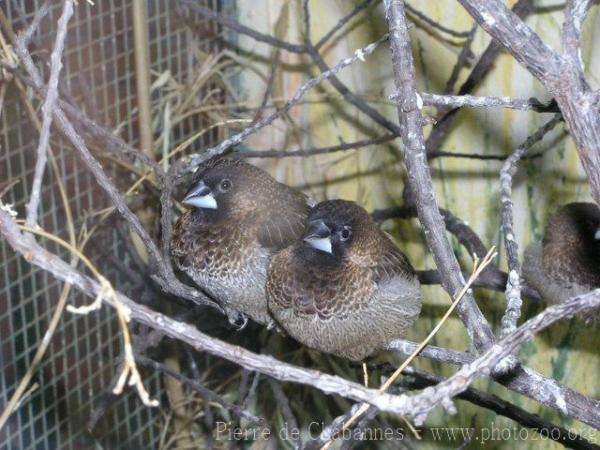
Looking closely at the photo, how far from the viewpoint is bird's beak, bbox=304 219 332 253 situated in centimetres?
190

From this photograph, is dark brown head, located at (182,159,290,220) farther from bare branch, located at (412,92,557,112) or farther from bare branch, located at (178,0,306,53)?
bare branch, located at (412,92,557,112)

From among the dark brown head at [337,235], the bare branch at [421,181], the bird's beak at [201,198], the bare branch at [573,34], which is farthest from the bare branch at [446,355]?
the bird's beak at [201,198]

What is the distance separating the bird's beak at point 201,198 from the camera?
7.17ft

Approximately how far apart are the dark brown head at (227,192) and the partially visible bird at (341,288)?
11.0 inches

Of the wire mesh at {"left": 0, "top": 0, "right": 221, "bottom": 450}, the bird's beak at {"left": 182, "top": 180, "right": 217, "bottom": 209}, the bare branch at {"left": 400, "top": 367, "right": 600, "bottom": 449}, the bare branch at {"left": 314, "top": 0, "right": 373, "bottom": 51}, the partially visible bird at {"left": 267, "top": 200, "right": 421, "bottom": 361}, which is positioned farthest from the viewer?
the bare branch at {"left": 314, "top": 0, "right": 373, "bottom": 51}

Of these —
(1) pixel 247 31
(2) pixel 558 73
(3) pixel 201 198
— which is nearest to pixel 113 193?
(3) pixel 201 198

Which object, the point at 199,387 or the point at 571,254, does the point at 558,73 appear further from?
the point at 199,387

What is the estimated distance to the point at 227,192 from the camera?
2.21m

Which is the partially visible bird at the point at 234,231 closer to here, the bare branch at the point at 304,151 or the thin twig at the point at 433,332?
the bare branch at the point at 304,151

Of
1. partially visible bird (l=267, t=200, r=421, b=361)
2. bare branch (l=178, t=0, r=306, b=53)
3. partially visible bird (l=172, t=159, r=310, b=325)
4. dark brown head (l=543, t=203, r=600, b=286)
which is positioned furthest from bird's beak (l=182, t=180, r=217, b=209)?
dark brown head (l=543, t=203, r=600, b=286)

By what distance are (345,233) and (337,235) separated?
0.8 inches

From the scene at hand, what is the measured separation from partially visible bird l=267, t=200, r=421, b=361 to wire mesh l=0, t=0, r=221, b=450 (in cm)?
54

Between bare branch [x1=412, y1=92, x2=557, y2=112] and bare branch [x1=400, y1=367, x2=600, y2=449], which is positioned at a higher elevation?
bare branch [x1=412, y1=92, x2=557, y2=112]

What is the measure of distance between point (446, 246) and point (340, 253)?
1.44 ft
